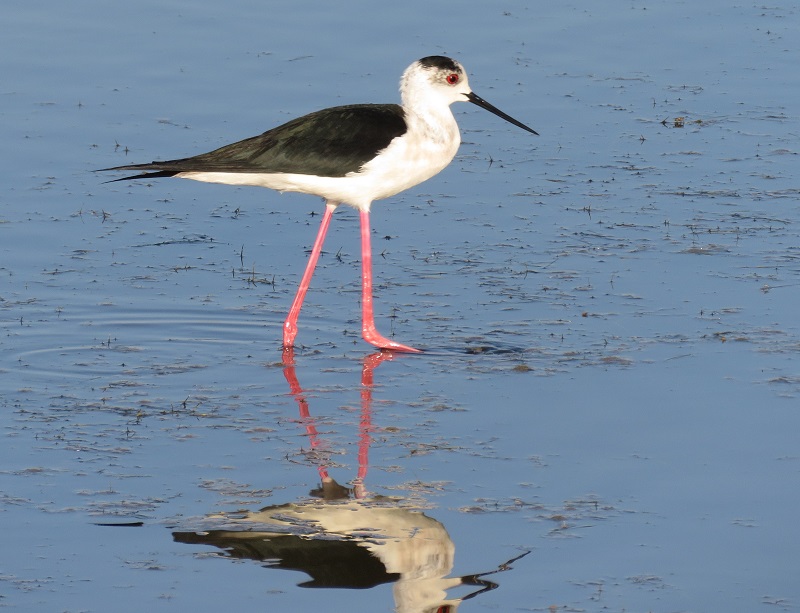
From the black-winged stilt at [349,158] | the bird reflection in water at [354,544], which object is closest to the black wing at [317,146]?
the black-winged stilt at [349,158]

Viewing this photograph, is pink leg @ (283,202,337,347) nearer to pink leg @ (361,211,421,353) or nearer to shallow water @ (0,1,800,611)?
shallow water @ (0,1,800,611)

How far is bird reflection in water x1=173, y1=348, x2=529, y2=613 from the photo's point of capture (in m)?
5.69

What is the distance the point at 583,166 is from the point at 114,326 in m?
4.18

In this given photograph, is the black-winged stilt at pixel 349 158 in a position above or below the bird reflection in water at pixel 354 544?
above

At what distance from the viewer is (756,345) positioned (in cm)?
816

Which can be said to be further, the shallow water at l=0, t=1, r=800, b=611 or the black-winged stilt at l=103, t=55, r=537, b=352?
the black-winged stilt at l=103, t=55, r=537, b=352

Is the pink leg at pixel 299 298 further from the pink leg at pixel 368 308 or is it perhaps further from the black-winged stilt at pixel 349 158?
the pink leg at pixel 368 308

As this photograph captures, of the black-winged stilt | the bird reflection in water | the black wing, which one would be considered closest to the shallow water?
the bird reflection in water

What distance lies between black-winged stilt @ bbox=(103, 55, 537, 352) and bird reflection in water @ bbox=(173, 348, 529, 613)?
2078 millimetres

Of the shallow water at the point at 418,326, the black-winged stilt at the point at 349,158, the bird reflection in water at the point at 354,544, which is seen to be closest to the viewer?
the bird reflection in water at the point at 354,544

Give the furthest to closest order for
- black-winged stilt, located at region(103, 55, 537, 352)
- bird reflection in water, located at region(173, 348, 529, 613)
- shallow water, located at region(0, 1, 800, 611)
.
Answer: black-winged stilt, located at region(103, 55, 537, 352)
shallow water, located at region(0, 1, 800, 611)
bird reflection in water, located at region(173, 348, 529, 613)

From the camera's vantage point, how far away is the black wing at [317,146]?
8281 millimetres

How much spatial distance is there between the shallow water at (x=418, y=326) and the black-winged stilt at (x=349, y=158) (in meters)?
0.42

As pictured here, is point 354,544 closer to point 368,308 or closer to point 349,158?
point 368,308
